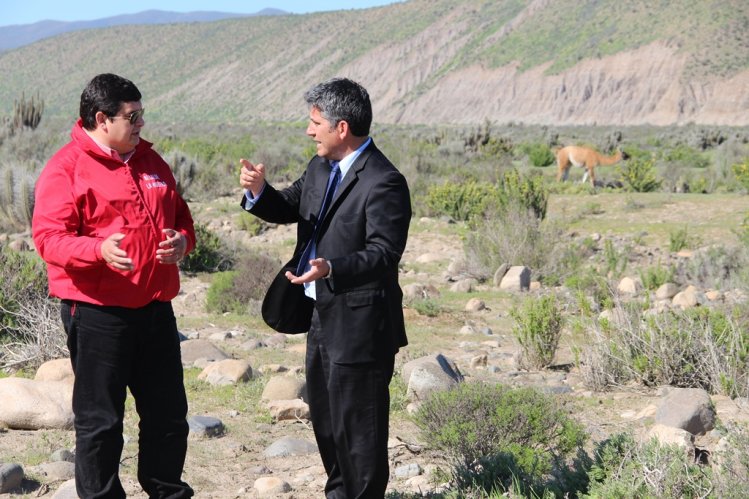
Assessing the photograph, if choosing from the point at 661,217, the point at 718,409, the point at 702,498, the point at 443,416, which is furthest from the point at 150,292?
the point at 661,217

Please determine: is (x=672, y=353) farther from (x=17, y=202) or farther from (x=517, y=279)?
(x=17, y=202)

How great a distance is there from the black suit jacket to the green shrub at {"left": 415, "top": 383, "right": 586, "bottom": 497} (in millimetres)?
1046

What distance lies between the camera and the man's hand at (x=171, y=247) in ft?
11.6

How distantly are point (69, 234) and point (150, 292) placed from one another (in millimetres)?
358

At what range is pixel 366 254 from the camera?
11.2 feet

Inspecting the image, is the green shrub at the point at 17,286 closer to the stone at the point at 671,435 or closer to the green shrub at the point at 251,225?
the stone at the point at 671,435

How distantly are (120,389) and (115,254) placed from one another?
603mm

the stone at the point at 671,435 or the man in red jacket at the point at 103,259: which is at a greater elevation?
the man in red jacket at the point at 103,259

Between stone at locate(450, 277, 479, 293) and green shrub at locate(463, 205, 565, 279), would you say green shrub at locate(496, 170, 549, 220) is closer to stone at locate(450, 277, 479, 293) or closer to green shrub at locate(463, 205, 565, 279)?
green shrub at locate(463, 205, 565, 279)

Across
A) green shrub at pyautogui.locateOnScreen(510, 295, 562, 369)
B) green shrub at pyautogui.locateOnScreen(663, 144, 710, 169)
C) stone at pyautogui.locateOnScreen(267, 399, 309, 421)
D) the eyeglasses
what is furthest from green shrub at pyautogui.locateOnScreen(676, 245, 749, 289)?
→ green shrub at pyautogui.locateOnScreen(663, 144, 710, 169)

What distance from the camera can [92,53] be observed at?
114 meters

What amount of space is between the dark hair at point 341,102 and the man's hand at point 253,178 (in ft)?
1.11

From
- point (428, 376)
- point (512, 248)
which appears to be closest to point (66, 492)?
point (428, 376)

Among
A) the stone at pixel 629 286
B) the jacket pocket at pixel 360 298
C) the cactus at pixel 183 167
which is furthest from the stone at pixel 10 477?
the cactus at pixel 183 167
